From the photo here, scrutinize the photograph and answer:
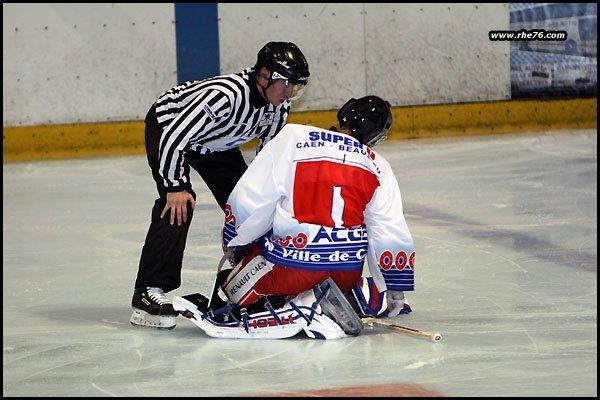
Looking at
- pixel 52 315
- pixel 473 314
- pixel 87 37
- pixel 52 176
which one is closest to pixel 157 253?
pixel 52 315

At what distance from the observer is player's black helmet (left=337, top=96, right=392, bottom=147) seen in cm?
406

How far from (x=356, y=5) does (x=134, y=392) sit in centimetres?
661

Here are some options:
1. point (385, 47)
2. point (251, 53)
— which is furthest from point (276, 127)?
point (385, 47)

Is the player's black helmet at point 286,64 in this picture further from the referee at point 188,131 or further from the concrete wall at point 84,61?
the concrete wall at point 84,61

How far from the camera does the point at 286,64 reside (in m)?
4.17

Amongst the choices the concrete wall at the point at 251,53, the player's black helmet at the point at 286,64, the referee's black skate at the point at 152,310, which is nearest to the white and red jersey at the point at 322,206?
the player's black helmet at the point at 286,64

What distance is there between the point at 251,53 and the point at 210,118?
5.34 meters

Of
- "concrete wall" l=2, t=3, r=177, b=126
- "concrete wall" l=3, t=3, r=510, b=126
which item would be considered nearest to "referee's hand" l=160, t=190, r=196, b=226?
"concrete wall" l=3, t=3, r=510, b=126

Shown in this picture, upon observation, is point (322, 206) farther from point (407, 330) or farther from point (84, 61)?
point (84, 61)

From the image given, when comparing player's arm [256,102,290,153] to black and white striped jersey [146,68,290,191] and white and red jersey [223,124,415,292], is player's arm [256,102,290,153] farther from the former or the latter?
white and red jersey [223,124,415,292]

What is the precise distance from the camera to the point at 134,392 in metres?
3.43

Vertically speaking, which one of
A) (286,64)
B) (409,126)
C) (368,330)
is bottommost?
(368,330)

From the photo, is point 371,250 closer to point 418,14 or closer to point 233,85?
point 233,85

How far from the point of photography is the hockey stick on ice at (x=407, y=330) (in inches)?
156
